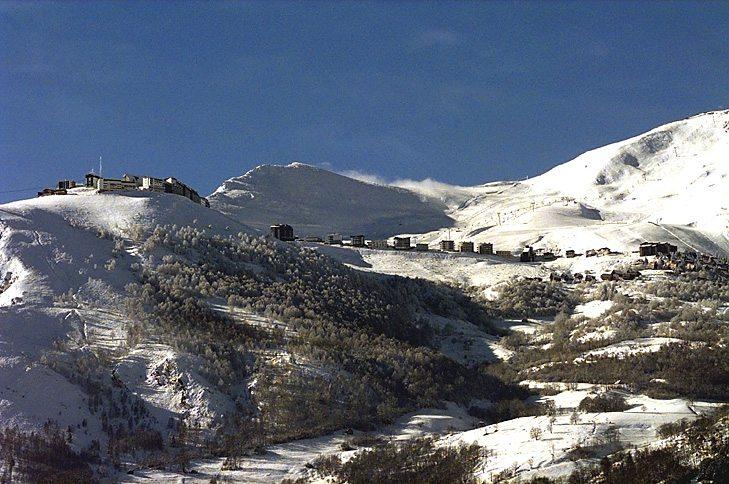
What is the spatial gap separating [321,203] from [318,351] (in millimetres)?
101818

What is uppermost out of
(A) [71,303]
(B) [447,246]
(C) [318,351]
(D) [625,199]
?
(D) [625,199]

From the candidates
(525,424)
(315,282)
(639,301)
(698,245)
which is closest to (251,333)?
(315,282)

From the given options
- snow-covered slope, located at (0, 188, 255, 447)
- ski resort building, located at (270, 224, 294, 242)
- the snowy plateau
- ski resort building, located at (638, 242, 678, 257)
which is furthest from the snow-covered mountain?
Answer: snow-covered slope, located at (0, 188, 255, 447)

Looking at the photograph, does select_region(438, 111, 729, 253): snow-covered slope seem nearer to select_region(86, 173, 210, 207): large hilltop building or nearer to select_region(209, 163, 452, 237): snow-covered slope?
select_region(209, 163, 452, 237): snow-covered slope

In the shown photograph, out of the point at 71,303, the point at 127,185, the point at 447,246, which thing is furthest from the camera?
the point at 447,246

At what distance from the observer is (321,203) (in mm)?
140875

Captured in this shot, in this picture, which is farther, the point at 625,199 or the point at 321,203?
the point at 321,203

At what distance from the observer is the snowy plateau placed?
28812mm

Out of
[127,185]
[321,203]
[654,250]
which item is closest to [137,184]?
[127,185]

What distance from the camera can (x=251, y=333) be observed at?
41.1 m

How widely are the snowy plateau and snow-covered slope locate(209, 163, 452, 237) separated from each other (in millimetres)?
52690

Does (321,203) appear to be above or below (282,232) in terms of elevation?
above

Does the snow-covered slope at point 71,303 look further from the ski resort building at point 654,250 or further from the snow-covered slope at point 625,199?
the snow-covered slope at point 625,199

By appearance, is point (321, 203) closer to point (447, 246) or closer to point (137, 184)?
point (447, 246)
